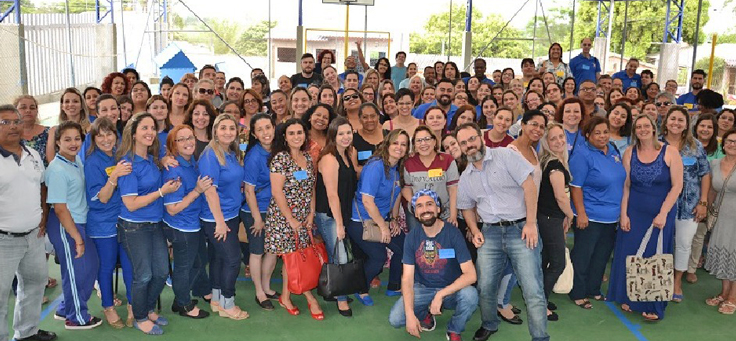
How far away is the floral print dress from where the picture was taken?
16.3 feet

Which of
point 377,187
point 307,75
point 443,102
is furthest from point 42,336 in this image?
point 307,75

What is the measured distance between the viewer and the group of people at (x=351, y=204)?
4.40m

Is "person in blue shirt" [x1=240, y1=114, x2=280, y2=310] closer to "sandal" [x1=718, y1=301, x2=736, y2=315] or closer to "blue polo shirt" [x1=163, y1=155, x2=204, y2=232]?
"blue polo shirt" [x1=163, y1=155, x2=204, y2=232]

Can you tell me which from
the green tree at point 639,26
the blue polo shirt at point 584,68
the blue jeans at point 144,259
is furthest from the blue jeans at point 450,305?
the green tree at point 639,26

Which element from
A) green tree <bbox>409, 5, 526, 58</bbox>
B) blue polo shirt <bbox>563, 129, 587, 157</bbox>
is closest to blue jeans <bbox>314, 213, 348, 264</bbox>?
blue polo shirt <bbox>563, 129, 587, 157</bbox>

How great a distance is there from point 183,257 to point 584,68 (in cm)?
813

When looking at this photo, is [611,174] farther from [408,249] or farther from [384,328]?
[384,328]

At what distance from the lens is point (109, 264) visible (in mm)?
4699

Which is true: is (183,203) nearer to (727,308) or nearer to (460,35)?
(727,308)

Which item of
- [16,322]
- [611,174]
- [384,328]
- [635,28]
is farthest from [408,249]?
[635,28]

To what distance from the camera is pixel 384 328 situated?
16.6 feet

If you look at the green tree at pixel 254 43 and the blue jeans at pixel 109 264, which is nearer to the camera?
the blue jeans at pixel 109 264

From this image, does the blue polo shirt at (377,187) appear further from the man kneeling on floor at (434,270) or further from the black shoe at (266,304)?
the black shoe at (266,304)

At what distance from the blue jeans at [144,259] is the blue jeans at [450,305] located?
5.97 ft
